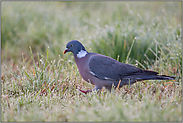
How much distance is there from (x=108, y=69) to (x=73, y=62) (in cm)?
139

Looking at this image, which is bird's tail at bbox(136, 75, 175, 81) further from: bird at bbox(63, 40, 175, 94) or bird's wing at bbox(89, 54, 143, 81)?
bird's wing at bbox(89, 54, 143, 81)

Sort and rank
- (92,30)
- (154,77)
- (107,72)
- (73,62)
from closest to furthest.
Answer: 1. (154,77)
2. (107,72)
3. (73,62)
4. (92,30)

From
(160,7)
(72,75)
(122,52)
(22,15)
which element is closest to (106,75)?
(72,75)

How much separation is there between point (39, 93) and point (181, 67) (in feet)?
8.61

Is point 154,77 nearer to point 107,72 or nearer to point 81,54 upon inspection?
point 107,72

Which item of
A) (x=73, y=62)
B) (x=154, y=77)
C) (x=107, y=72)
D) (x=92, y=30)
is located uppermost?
(x=92, y=30)

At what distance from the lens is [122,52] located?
490 centimetres

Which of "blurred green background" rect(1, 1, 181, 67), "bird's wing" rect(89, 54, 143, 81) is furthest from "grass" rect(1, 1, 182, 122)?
"bird's wing" rect(89, 54, 143, 81)

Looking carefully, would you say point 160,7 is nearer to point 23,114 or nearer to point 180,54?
point 180,54

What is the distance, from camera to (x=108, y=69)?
3.72m

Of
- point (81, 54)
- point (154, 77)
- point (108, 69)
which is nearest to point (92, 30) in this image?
point (81, 54)

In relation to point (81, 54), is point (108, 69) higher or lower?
lower

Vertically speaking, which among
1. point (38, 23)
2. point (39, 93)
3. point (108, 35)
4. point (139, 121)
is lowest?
point (139, 121)

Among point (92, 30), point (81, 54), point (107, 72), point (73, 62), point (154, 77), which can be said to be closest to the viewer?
point (154, 77)
